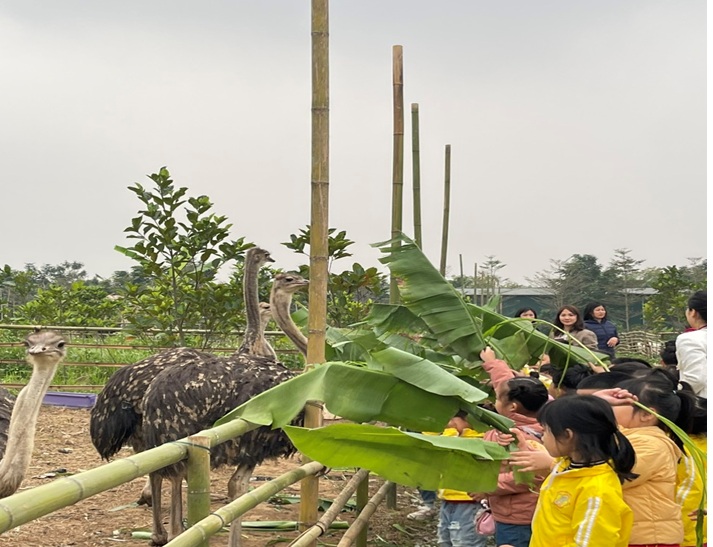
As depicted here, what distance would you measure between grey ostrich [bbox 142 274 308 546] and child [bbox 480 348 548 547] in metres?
1.60

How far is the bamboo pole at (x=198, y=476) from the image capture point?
8.43 ft

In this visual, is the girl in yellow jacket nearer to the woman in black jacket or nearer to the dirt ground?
the dirt ground

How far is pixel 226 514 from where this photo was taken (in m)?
2.66

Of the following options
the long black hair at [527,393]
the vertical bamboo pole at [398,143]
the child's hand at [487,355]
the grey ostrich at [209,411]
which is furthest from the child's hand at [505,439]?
the vertical bamboo pole at [398,143]

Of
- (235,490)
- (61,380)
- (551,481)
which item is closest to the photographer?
(551,481)

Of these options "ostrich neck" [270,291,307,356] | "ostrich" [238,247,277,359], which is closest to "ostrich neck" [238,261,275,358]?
"ostrich" [238,247,277,359]

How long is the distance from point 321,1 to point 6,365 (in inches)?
402

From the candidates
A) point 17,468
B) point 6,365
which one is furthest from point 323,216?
point 6,365

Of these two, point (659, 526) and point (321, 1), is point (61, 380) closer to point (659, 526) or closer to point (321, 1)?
→ point (321, 1)

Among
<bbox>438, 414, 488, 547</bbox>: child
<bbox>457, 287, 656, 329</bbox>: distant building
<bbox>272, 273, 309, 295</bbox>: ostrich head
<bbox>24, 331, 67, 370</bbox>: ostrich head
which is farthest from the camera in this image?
<bbox>457, 287, 656, 329</bbox>: distant building

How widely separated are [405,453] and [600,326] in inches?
188

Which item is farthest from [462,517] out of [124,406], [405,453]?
[124,406]

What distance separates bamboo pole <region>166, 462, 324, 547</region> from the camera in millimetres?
2349

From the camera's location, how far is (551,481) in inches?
102
